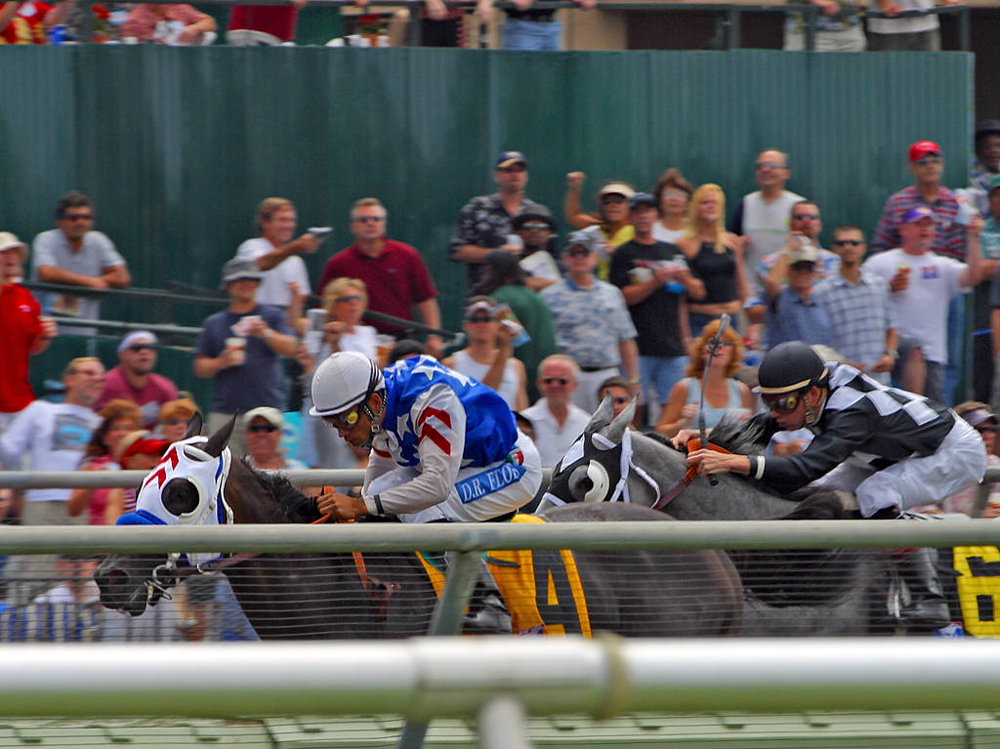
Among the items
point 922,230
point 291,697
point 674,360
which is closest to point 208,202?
point 674,360

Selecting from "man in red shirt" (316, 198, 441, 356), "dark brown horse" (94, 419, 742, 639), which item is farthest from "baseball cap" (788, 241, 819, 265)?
"dark brown horse" (94, 419, 742, 639)

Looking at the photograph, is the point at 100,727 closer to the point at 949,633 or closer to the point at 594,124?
the point at 949,633

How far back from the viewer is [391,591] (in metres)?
4.20

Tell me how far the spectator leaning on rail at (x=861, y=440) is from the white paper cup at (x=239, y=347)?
3.32 m

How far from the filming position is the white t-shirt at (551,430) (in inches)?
294

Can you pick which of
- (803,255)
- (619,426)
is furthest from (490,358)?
(619,426)

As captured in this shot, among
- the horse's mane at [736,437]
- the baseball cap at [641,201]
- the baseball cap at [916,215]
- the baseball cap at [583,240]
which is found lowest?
the horse's mane at [736,437]

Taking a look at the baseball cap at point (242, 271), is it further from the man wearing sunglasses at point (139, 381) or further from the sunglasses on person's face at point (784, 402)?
the sunglasses on person's face at point (784, 402)

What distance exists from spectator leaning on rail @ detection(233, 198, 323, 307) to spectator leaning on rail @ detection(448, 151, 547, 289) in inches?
36.6

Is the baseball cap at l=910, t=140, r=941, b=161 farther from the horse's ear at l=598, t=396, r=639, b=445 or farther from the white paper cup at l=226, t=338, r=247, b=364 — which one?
the horse's ear at l=598, t=396, r=639, b=445

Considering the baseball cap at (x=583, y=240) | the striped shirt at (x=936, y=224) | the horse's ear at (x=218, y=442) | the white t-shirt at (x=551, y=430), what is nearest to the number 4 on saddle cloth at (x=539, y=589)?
the horse's ear at (x=218, y=442)

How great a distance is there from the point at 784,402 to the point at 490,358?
9.58 ft

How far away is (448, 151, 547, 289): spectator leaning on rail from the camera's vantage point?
8.92m

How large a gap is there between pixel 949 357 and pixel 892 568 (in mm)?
5297
